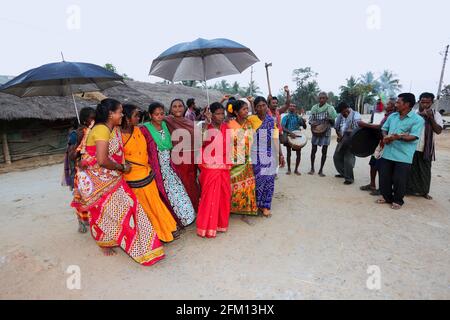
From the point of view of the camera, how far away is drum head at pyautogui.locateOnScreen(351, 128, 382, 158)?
518 cm

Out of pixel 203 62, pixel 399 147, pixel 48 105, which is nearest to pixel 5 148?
pixel 48 105

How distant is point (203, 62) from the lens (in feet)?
14.5

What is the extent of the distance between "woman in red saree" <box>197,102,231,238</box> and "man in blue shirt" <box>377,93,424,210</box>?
260cm

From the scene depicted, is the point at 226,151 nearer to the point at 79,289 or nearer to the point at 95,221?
the point at 95,221

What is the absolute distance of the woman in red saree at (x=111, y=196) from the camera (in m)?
2.60

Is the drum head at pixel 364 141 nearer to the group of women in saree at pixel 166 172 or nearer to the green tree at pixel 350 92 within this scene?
the group of women in saree at pixel 166 172

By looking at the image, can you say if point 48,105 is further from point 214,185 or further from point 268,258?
point 268,258

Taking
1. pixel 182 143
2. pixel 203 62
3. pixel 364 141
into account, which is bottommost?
pixel 364 141

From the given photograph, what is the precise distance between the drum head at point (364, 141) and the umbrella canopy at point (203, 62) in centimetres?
239

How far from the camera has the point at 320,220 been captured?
3.88 metres

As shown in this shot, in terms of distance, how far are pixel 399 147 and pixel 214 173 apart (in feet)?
9.50

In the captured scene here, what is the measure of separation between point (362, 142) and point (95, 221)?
4.71 metres

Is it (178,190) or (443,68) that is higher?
(443,68)
